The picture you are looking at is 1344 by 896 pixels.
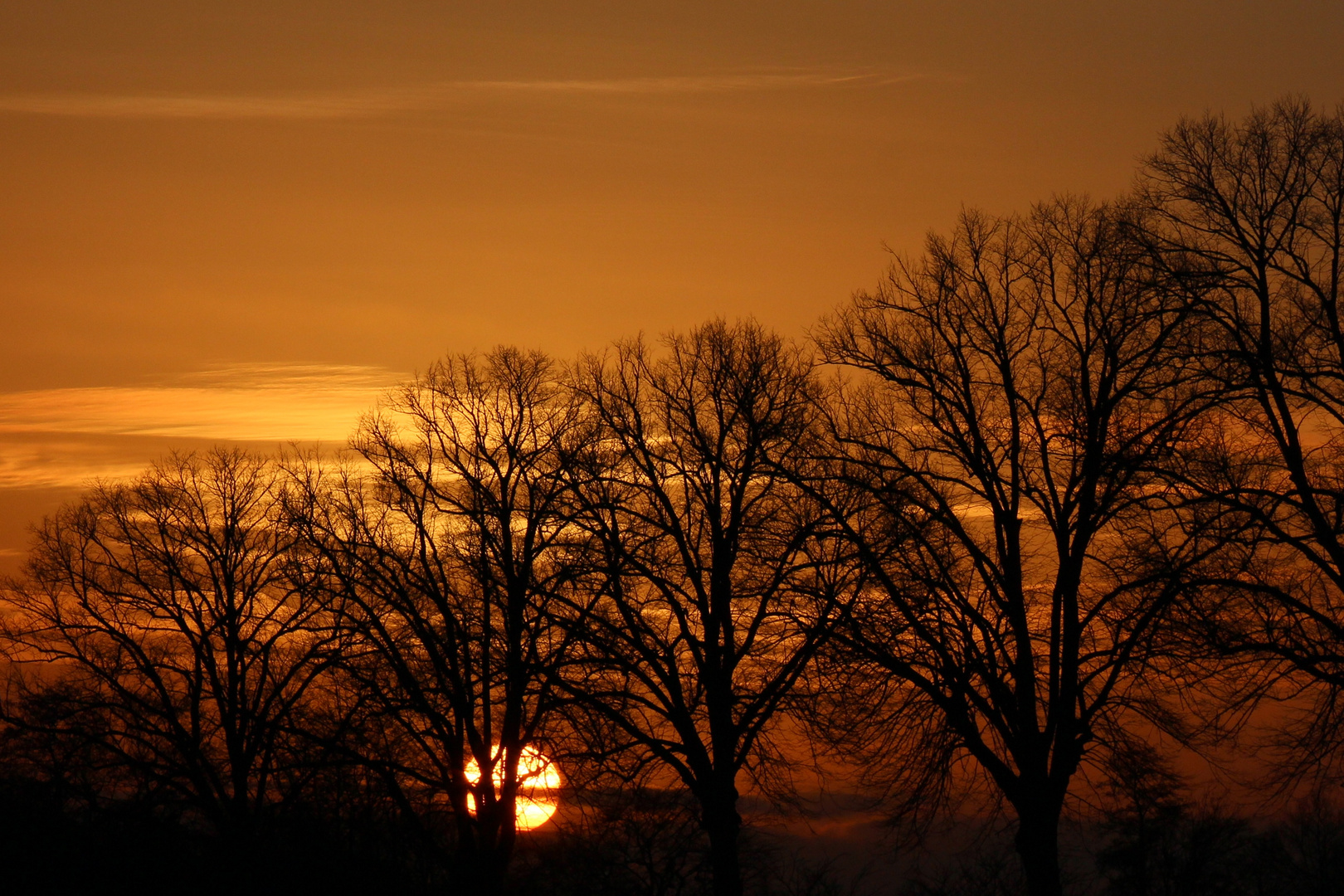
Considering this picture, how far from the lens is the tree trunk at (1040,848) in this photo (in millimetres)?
20359

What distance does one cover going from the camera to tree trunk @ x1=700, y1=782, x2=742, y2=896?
23.1 m

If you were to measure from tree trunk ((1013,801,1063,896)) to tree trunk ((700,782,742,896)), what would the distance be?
5262 mm

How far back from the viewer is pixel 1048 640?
845 inches

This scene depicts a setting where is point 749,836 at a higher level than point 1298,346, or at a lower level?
lower

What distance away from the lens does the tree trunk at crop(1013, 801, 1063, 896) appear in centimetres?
2036

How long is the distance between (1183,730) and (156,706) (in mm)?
23018

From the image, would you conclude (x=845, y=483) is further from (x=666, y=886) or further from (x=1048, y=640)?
(x=666, y=886)

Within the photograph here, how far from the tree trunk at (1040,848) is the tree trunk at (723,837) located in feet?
17.3

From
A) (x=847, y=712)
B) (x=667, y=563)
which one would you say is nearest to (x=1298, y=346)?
(x=847, y=712)

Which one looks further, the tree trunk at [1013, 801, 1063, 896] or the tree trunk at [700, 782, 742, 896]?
the tree trunk at [700, 782, 742, 896]

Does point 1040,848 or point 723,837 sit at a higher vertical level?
point 723,837

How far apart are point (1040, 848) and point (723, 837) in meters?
5.78

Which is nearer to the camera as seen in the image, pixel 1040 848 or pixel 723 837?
pixel 1040 848

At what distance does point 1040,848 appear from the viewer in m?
20.3
